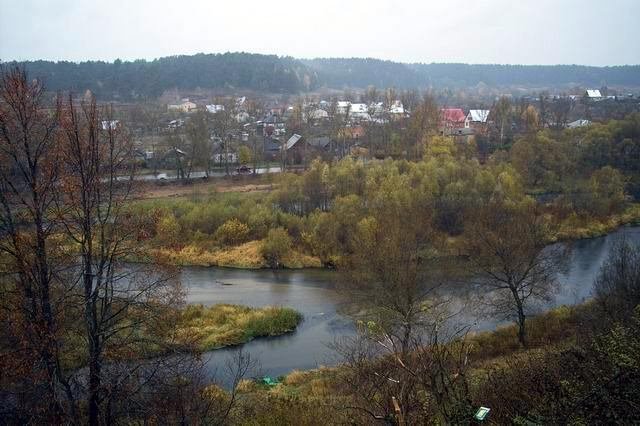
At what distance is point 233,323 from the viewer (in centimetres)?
1402

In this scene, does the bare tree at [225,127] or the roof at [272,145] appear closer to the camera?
the bare tree at [225,127]

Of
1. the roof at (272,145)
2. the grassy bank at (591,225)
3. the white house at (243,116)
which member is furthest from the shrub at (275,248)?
the white house at (243,116)

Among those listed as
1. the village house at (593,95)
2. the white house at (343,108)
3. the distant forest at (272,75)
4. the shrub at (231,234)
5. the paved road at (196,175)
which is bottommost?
the shrub at (231,234)

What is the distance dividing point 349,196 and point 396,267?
10.3 meters

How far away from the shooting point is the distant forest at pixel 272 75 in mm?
68562

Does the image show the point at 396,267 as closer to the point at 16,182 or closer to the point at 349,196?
the point at 16,182

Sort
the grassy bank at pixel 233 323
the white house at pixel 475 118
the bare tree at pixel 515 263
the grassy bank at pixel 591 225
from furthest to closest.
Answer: the white house at pixel 475 118 < the grassy bank at pixel 591 225 < the grassy bank at pixel 233 323 < the bare tree at pixel 515 263

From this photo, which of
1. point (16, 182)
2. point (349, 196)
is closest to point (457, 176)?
point (349, 196)

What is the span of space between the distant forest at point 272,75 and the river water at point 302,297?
22446 mm

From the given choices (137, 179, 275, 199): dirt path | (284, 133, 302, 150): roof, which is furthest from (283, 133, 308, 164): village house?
(137, 179, 275, 199): dirt path

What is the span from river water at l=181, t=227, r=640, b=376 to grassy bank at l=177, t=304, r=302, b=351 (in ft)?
0.83

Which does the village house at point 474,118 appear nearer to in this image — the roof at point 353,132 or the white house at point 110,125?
the roof at point 353,132

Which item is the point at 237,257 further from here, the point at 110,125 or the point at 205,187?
the point at 110,125

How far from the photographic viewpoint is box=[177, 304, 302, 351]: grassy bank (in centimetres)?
1330
